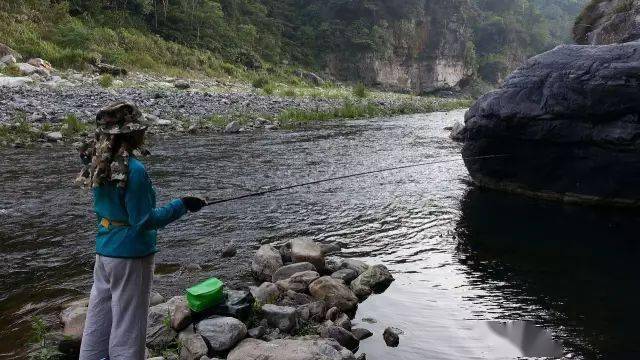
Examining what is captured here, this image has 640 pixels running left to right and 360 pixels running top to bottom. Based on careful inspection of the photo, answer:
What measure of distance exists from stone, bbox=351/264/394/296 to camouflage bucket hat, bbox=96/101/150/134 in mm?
3598

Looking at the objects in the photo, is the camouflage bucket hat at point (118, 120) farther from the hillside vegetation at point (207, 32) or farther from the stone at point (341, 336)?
the hillside vegetation at point (207, 32)

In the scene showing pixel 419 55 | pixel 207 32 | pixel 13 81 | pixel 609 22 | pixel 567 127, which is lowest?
pixel 567 127

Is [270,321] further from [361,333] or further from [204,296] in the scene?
[361,333]

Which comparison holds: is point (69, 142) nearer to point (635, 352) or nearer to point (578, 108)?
point (578, 108)

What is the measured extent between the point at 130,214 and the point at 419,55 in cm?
8440

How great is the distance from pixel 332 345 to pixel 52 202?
7699 mm

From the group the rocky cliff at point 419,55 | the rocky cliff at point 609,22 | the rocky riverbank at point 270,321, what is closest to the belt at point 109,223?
the rocky riverbank at point 270,321

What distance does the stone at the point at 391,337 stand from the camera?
16.9ft

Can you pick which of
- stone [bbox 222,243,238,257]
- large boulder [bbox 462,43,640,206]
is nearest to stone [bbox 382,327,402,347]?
stone [bbox 222,243,238,257]

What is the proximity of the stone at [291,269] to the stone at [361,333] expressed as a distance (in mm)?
1432

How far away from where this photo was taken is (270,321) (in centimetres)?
521

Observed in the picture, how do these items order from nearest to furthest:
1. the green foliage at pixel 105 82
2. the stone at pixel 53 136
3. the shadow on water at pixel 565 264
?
the shadow on water at pixel 565 264 < the stone at pixel 53 136 < the green foliage at pixel 105 82

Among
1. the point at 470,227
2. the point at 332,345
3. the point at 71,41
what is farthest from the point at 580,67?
the point at 71,41

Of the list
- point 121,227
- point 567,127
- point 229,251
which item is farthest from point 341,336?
point 567,127
